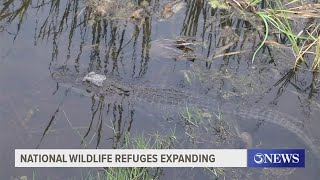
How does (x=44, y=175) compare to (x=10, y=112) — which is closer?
(x=44, y=175)

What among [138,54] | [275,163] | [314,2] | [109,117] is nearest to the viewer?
[275,163]

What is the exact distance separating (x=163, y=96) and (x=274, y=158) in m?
1.22

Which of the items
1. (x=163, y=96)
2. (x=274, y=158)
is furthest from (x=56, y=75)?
(x=274, y=158)

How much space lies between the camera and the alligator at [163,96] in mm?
4691

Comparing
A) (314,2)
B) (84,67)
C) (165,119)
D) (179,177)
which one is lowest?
(179,177)

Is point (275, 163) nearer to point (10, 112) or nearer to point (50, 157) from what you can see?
point (50, 157)

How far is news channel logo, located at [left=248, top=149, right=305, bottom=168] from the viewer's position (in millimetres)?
4215

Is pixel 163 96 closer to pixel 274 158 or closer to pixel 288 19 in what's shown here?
pixel 274 158

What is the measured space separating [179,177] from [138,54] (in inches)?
63.9

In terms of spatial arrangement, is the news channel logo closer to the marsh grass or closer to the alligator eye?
the marsh grass

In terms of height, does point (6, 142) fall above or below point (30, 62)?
below

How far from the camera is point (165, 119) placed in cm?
461

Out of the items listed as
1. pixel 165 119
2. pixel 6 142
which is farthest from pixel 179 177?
pixel 6 142

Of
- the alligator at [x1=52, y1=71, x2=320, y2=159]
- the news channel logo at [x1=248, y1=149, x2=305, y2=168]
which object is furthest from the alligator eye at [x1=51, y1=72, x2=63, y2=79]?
the news channel logo at [x1=248, y1=149, x2=305, y2=168]
